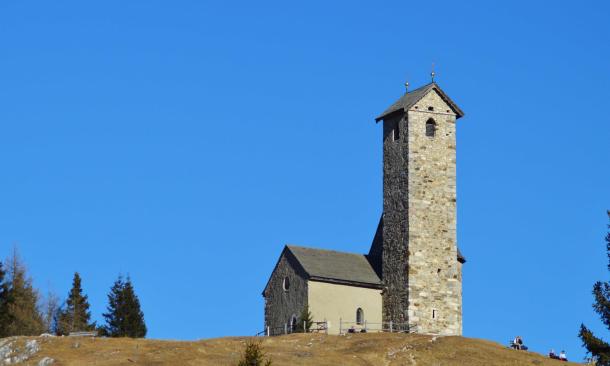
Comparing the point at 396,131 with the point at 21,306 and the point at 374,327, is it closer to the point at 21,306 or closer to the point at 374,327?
the point at 374,327

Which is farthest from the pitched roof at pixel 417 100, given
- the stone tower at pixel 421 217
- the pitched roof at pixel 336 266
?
the pitched roof at pixel 336 266

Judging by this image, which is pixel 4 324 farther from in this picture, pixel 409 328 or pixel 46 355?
pixel 409 328

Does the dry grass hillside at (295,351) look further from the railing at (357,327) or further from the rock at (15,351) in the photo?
the railing at (357,327)

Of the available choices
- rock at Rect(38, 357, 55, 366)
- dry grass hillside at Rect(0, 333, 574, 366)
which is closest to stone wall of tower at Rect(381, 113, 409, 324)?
dry grass hillside at Rect(0, 333, 574, 366)

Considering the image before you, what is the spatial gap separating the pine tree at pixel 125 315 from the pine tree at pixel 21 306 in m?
6.14

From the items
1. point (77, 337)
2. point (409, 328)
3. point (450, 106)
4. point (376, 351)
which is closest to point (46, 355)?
point (77, 337)

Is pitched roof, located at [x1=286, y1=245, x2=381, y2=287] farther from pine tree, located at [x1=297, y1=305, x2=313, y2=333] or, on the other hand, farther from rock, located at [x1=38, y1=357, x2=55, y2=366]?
rock, located at [x1=38, y1=357, x2=55, y2=366]

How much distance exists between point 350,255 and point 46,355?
24766mm

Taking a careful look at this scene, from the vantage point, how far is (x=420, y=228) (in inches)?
3337

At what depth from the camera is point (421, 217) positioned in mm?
84938

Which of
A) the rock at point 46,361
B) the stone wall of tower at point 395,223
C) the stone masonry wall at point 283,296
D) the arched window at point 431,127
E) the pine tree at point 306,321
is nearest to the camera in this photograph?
the rock at point 46,361

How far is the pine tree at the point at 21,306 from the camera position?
283ft

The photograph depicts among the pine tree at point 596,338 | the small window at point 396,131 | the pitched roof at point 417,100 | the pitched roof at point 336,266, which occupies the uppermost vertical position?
the pitched roof at point 417,100

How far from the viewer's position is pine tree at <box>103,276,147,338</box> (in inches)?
3378
